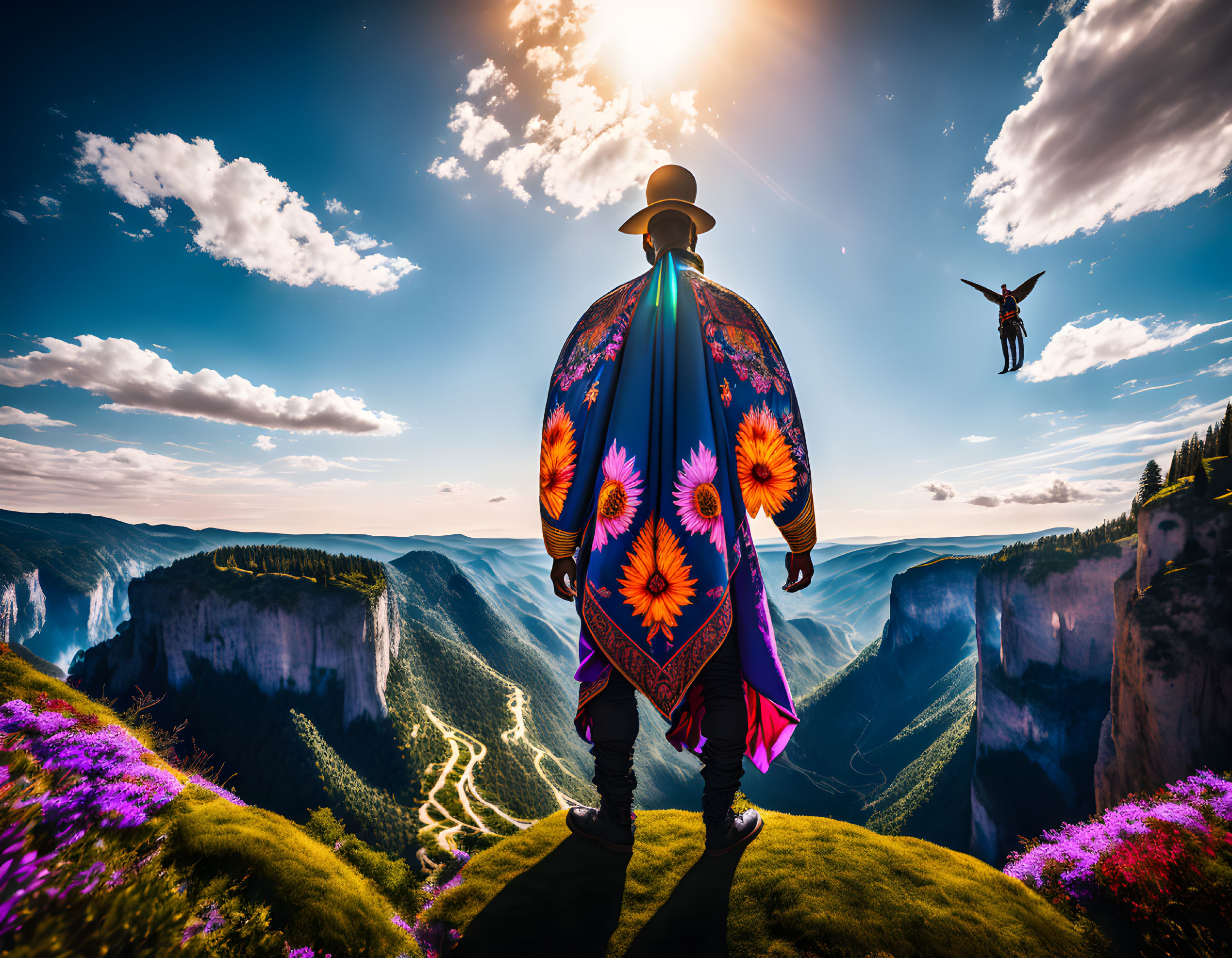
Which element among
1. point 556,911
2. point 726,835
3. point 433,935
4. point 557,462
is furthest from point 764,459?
point 433,935

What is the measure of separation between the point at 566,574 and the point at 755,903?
2.55 m

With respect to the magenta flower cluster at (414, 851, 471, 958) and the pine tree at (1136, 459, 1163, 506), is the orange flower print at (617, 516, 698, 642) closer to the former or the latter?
the magenta flower cluster at (414, 851, 471, 958)

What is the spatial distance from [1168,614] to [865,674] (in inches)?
3148

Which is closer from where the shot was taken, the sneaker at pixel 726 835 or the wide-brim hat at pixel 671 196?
the sneaker at pixel 726 835

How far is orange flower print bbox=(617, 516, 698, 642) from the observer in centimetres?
292

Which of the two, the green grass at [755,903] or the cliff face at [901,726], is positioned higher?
the green grass at [755,903]

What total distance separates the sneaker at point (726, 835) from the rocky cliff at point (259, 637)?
51339 millimetres

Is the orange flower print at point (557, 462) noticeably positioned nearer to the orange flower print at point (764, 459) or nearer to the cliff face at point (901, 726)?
the orange flower print at point (764, 459)

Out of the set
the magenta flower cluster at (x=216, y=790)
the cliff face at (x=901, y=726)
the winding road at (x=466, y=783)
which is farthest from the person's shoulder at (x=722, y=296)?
the cliff face at (x=901, y=726)

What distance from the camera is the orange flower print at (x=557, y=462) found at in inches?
135

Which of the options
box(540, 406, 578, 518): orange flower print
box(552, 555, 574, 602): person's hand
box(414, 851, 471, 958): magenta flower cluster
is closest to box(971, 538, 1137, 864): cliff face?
box(552, 555, 574, 602): person's hand

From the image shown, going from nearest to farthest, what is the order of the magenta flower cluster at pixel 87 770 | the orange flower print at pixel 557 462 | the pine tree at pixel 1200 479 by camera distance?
1. the magenta flower cluster at pixel 87 770
2. the orange flower print at pixel 557 462
3. the pine tree at pixel 1200 479

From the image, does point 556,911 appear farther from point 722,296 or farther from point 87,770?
point 722,296

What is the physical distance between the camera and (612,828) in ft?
11.2
